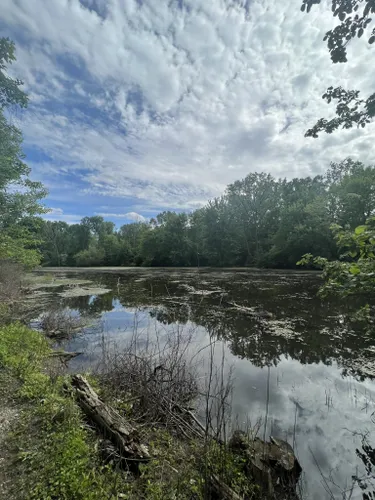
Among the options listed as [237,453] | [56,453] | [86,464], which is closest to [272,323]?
[237,453]

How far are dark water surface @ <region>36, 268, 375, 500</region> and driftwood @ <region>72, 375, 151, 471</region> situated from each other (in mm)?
1474

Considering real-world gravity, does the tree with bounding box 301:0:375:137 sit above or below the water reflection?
above

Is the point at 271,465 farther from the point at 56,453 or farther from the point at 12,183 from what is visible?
the point at 12,183

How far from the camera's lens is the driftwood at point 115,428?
2.46m

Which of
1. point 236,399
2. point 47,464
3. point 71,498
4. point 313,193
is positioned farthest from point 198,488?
point 313,193

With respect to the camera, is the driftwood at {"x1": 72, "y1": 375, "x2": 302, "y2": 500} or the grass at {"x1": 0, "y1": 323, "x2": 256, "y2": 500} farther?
the driftwood at {"x1": 72, "y1": 375, "x2": 302, "y2": 500}

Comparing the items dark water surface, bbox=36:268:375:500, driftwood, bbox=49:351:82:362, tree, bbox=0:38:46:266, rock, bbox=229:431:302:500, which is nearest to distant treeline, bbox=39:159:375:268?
tree, bbox=0:38:46:266

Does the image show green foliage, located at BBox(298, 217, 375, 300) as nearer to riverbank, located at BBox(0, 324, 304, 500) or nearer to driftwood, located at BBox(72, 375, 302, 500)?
driftwood, located at BBox(72, 375, 302, 500)

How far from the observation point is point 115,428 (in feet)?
8.77

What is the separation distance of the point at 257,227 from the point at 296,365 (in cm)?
3791

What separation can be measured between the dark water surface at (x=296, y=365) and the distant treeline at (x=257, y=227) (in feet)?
68.6

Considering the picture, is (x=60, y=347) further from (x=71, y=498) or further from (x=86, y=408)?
(x=71, y=498)

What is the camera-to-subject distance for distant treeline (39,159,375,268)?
28500mm

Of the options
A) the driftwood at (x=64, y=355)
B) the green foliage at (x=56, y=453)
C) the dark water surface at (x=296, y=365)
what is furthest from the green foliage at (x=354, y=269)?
the driftwood at (x=64, y=355)
